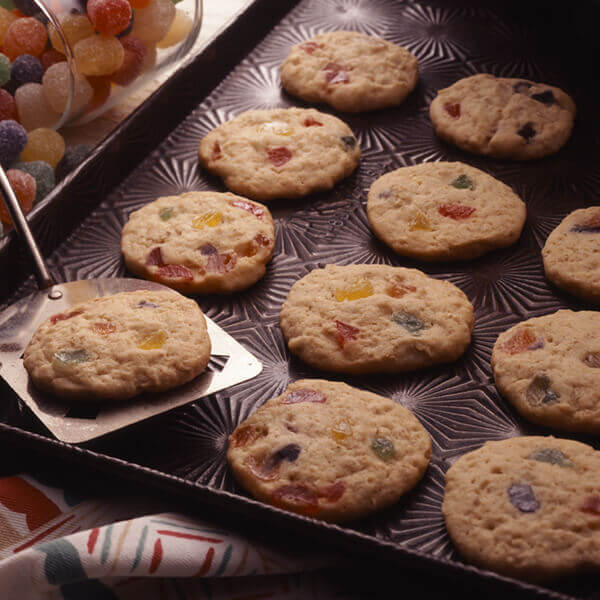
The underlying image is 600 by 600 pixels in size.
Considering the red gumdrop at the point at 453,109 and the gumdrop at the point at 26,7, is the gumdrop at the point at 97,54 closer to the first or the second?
the gumdrop at the point at 26,7

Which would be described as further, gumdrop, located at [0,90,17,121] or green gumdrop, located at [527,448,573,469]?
gumdrop, located at [0,90,17,121]

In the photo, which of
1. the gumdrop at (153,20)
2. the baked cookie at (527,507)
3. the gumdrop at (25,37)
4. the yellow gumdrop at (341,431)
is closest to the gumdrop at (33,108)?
the gumdrop at (25,37)

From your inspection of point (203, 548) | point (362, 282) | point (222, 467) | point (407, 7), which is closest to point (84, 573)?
point (203, 548)

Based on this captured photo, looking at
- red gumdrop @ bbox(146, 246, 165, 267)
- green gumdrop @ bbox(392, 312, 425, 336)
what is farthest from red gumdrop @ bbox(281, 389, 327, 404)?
red gumdrop @ bbox(146, 246, 165, 267)

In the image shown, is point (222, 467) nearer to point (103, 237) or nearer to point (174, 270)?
point (174, 270)

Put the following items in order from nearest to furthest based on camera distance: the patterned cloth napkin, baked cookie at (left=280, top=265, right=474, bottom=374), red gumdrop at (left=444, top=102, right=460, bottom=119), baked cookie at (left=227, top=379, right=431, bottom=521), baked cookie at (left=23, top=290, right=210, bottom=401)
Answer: the patterned cloth napkin, baked cookie at (left=227, top=379, right=431, bottom=521), baked cookie at (left=23, top=290, right=210, bottom=401), baked cookie at (left=280, top=265, right=474, bottom=374), red gumdrop at (left=444, top=102, right=460, bottom=119)

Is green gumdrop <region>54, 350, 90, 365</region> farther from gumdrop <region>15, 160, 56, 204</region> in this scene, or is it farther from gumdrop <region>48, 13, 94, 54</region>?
gumdrop <region>48, 13, 94, 54</region>

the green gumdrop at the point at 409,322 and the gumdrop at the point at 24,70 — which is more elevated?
the gumdrop at the point at 24,70
